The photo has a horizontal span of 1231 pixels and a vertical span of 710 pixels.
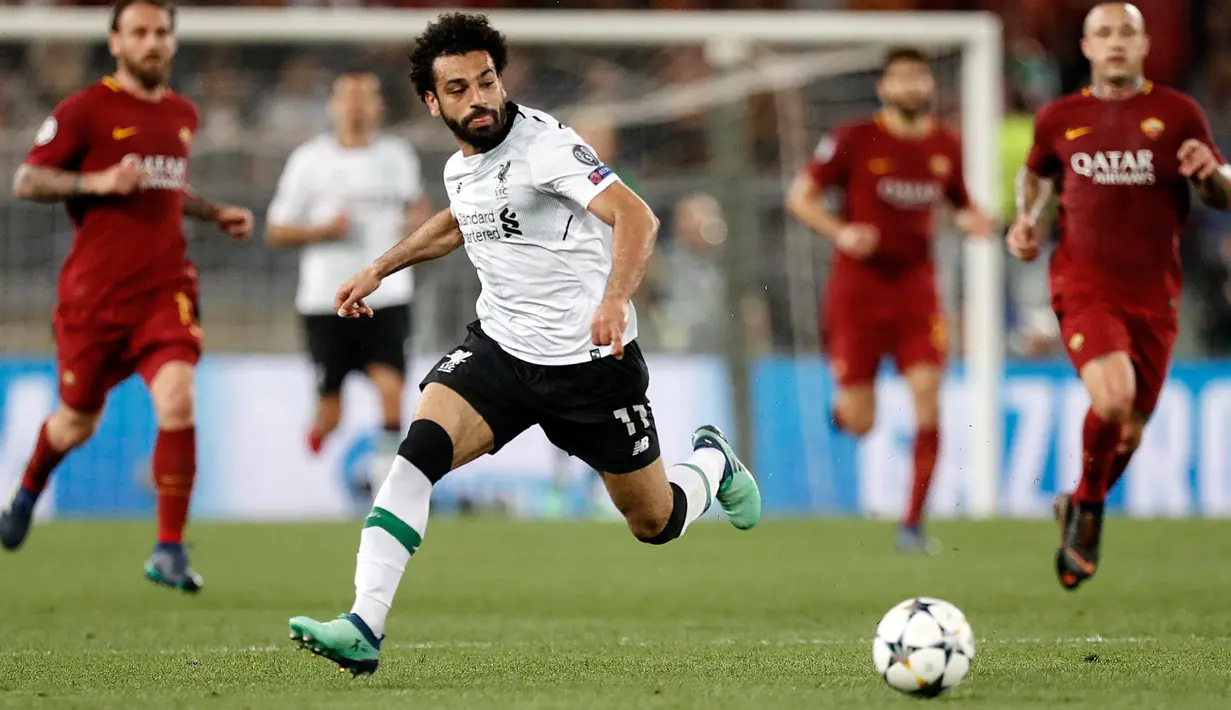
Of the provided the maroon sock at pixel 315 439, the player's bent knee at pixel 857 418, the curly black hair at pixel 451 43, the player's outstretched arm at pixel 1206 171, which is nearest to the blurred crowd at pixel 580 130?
the maroon sock at pixel 315 439

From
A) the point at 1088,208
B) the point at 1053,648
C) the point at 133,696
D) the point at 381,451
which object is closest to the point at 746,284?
the point at 381,451

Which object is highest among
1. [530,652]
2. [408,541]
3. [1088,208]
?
[1088,208]

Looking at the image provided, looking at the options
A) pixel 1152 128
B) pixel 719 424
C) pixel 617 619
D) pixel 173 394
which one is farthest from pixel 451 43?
pixel 719 424

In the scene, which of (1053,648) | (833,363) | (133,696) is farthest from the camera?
(833,363)

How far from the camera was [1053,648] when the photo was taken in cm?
628

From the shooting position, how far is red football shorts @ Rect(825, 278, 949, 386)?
35.9 ft

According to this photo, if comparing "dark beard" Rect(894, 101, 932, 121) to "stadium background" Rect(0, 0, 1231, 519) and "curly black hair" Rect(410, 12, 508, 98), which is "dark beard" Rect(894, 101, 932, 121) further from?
"curly black hair" Rect(410, 12, 508, 98)

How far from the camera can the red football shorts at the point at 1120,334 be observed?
7730 mm

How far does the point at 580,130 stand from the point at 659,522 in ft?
25.3

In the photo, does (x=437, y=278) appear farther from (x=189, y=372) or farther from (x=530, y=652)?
(x=530, y=652)

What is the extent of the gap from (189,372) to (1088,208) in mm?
4069

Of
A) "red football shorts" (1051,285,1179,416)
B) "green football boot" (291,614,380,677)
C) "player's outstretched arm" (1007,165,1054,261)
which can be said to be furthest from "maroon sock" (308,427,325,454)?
"green football boot" (291,614,380,677)

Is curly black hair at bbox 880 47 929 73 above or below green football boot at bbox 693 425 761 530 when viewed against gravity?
above

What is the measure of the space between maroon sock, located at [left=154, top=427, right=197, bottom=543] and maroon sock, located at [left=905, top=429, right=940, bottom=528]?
4478 millimetres
